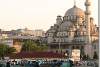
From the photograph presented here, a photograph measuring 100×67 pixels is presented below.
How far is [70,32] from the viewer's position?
51.5m

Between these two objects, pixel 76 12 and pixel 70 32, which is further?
pixel 76 12

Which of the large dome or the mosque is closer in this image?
the mosque

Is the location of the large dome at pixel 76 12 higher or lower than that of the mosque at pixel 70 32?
higher

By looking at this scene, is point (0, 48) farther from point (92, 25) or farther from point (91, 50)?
point (92, 25)

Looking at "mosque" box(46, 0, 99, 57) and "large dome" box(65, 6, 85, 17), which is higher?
"large dome" box(65, 6, 85, 17)

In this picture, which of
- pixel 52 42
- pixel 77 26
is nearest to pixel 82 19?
pixel 77 26

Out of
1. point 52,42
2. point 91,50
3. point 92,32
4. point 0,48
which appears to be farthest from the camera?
point 52,42

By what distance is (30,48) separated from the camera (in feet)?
150

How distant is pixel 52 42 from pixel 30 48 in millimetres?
8501

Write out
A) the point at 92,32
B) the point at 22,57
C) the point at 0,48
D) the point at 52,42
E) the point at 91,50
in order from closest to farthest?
the point at 22,57 → the point at 0,48 → the point at 91,50 → the point at 92,32 → the point at 52,42

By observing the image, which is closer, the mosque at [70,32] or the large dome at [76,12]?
the mosque at [70,32]

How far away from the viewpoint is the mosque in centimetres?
5048

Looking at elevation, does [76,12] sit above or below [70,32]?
above

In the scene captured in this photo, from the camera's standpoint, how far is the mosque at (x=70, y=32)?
50.5m
